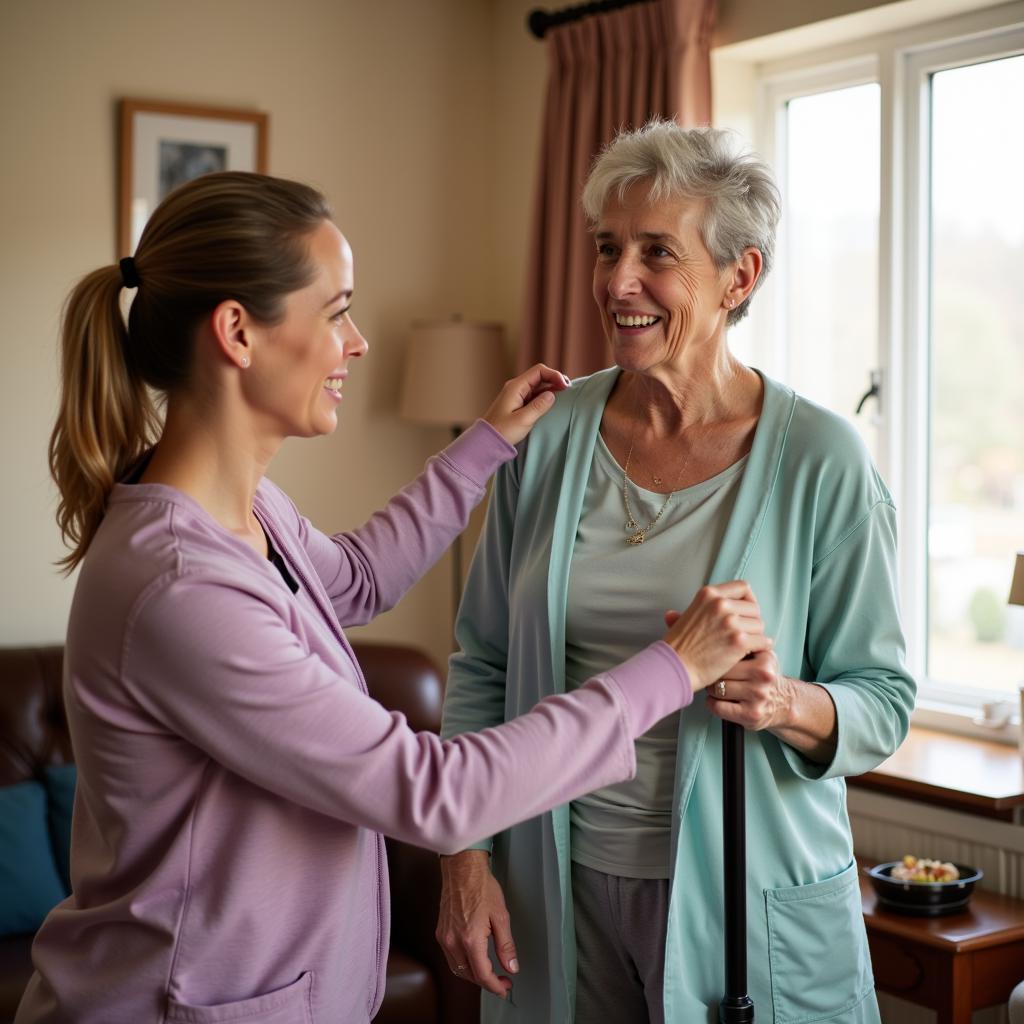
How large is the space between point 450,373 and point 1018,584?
1.96 meters

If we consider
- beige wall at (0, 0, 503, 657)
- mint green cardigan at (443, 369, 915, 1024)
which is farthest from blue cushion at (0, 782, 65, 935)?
mint green cardigan at (443, 369, 915, 1024)

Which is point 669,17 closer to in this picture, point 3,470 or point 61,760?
point 3,470

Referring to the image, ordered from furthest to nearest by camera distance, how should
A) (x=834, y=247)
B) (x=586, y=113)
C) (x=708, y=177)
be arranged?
1. (x=586, y=113)
2. (x=834, y=247)
3. (x=708, y=177)

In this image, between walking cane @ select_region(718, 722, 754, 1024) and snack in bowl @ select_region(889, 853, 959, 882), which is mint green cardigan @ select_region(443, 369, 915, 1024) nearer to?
walking cane @ select_region(718, 722, 754, 1024)

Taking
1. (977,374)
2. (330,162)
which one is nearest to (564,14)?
(330,162)

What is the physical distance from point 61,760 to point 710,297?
228 centimetres

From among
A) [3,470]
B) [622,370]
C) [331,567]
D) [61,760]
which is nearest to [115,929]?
[331,567]

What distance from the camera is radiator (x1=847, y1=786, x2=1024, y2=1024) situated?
9.27 feet

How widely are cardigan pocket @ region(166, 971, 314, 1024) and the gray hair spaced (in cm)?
106

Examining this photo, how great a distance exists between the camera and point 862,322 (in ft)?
11.7

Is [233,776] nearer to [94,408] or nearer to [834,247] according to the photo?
[94,408]

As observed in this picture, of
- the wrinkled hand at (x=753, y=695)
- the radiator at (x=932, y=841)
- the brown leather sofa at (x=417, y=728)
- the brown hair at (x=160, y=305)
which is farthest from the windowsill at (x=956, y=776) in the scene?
the brown hair at (x=160, y=305)

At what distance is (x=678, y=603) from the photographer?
1648 mm

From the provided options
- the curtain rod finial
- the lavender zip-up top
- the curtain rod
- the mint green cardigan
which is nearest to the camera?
the lavender zip-up top
